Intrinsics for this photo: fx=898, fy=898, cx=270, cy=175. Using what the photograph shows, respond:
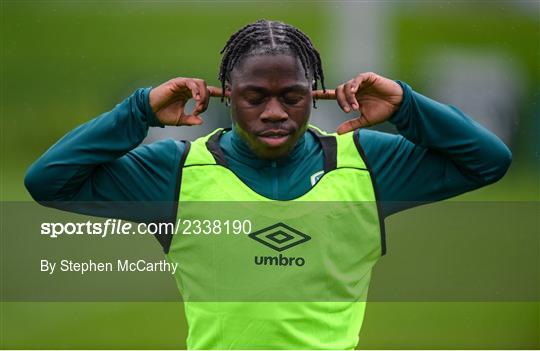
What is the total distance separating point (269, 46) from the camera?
8.54 ft

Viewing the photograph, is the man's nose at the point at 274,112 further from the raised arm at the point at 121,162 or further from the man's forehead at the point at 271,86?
the raised arm at the point at 121,162

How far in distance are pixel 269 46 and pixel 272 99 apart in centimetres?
16

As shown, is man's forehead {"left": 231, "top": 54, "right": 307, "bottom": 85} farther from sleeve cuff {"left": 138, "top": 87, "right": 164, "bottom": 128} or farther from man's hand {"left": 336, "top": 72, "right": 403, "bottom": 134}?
sleeve cuff {"left": 138, "top": 87, "right": 164, "bottom": 128}

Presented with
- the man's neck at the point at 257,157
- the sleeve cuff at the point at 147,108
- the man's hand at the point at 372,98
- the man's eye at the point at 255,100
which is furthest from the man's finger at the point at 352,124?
the sleeve cuff at the point at 147,108

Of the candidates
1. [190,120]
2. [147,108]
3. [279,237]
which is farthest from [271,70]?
[279,237]

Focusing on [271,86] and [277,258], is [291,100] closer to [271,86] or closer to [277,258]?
[271,86]

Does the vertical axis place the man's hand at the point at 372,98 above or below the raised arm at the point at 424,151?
above

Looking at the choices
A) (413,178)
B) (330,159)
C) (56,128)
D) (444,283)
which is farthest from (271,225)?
(56,128)

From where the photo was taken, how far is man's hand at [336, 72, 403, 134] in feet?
8.76

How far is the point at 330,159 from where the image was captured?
9.02ft

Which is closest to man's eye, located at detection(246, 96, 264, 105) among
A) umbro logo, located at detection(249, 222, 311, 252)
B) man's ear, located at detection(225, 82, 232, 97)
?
man's ear, located at detection(225, 82, 232, 97)

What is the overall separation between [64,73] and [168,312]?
163cm

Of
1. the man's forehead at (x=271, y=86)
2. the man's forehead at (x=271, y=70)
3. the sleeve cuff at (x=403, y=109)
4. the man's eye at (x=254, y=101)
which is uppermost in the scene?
the man's forehead at (x=271, y=70)

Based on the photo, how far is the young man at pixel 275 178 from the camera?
2.63 meters
